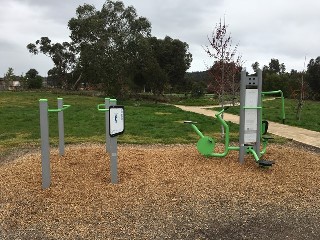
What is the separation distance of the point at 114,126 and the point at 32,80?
57.4 m

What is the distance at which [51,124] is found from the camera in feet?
41.0

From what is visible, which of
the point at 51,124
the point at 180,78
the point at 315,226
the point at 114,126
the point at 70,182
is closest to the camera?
the point at 315,226

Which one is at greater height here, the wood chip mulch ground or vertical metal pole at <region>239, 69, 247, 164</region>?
vertical metal pole at <region>239, 69, 247, 164</region>

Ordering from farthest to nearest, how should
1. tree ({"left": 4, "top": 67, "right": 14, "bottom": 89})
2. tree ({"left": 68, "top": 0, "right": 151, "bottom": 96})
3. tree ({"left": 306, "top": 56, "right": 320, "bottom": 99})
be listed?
tree ({"left": 4, "top": 67, "right": 14, "bottom": 89}), tree ({"left": 306, "top": 56, "right": 320, "bottom": 99}), tree ({"left": 68, "top": 0, "right": 151, "bottom": 96})

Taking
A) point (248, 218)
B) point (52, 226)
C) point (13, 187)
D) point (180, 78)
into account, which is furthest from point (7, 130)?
point (180, 78)

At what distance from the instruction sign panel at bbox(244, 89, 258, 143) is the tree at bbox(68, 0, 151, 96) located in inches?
1027

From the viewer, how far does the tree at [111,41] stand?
32.1 m

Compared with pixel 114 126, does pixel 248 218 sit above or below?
below

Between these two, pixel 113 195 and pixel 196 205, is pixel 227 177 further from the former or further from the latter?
pixel 113 195

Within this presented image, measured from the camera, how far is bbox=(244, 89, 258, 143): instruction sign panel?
606 cm

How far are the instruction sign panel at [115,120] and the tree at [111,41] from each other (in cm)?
2690

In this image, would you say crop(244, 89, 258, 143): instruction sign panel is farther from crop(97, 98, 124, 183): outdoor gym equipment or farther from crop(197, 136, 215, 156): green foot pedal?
crop(97, 98, 124, 183): outdoor gym equipment

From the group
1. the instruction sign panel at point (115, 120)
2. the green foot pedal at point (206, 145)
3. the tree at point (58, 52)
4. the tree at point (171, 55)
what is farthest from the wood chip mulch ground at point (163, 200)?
the tree at point (58, 52)

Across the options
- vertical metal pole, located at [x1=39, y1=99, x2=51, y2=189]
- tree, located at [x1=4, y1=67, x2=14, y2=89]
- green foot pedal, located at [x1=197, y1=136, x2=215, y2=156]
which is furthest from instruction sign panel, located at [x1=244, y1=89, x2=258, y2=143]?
tree, located at [x1=4, y1=67, x2=14, y2=89]
